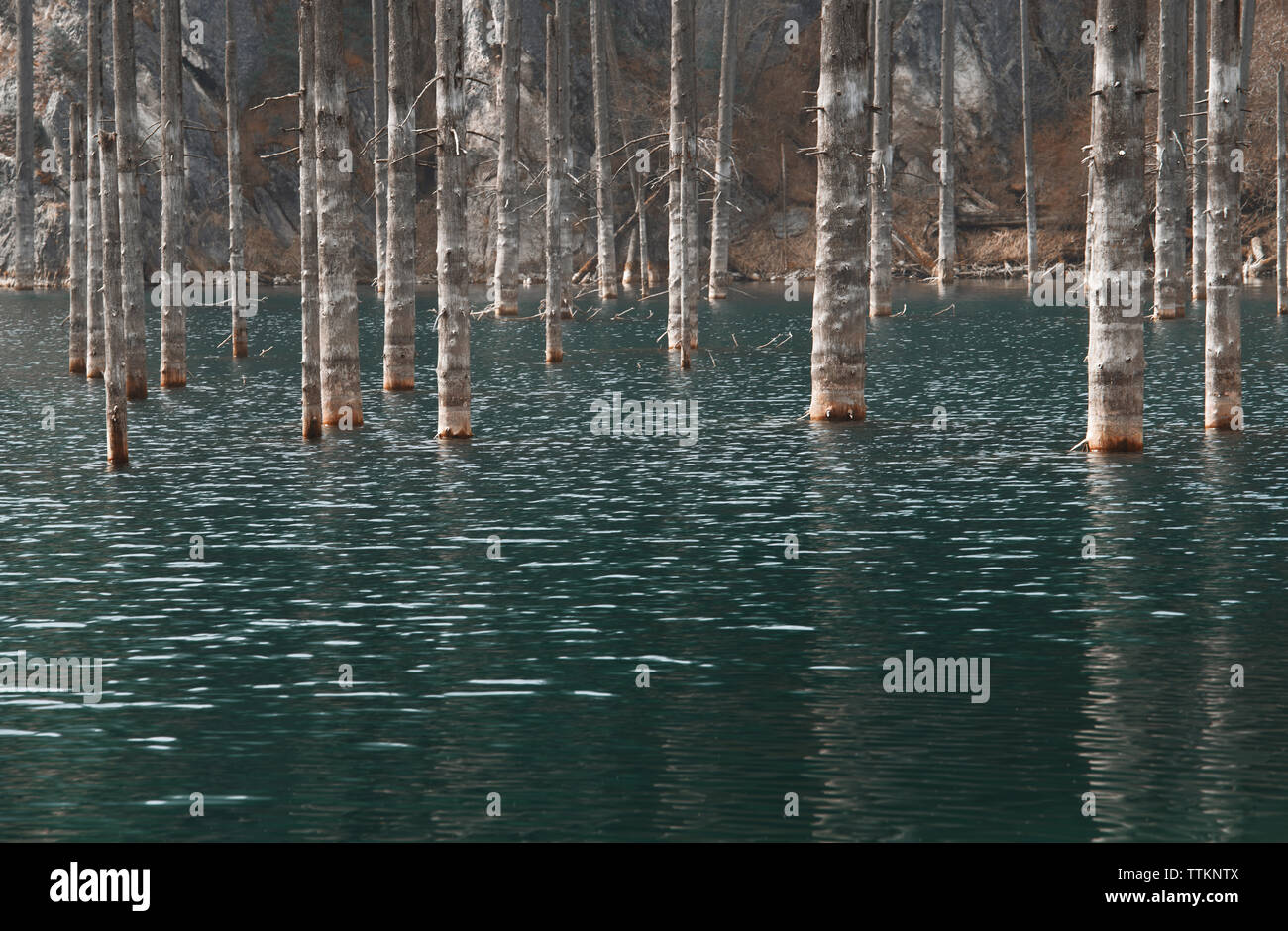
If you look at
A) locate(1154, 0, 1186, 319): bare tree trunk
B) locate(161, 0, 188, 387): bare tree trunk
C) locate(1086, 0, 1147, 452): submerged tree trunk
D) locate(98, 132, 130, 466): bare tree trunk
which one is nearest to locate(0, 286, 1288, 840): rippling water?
locate(98, 132, 130, 466): bare tree trunk

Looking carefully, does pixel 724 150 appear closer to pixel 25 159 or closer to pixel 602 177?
pixel 602 177

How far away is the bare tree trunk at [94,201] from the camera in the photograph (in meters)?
30.4

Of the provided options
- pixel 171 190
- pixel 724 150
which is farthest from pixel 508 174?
pixel 171 190

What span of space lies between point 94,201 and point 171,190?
2.04 meters

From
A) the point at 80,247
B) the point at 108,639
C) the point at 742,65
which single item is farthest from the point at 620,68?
the point at 108,639

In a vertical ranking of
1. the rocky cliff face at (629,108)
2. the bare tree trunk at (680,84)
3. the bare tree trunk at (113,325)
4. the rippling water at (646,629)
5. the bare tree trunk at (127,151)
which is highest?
the rocky cliff face at (629,108)

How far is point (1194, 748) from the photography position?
1152 cm

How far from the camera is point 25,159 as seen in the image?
92.9m

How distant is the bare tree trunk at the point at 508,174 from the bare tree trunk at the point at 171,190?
20.8m

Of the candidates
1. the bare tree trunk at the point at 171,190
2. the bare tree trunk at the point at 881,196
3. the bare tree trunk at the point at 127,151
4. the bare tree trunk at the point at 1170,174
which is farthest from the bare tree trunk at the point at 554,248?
the bare tree trunk at the point at 881,196

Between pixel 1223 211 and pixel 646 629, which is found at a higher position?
pixel 1223 211

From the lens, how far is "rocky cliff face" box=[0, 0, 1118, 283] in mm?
96125

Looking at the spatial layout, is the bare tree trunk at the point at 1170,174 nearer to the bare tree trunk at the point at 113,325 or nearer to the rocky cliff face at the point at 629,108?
the bare tree trunk at the point at 113,325
